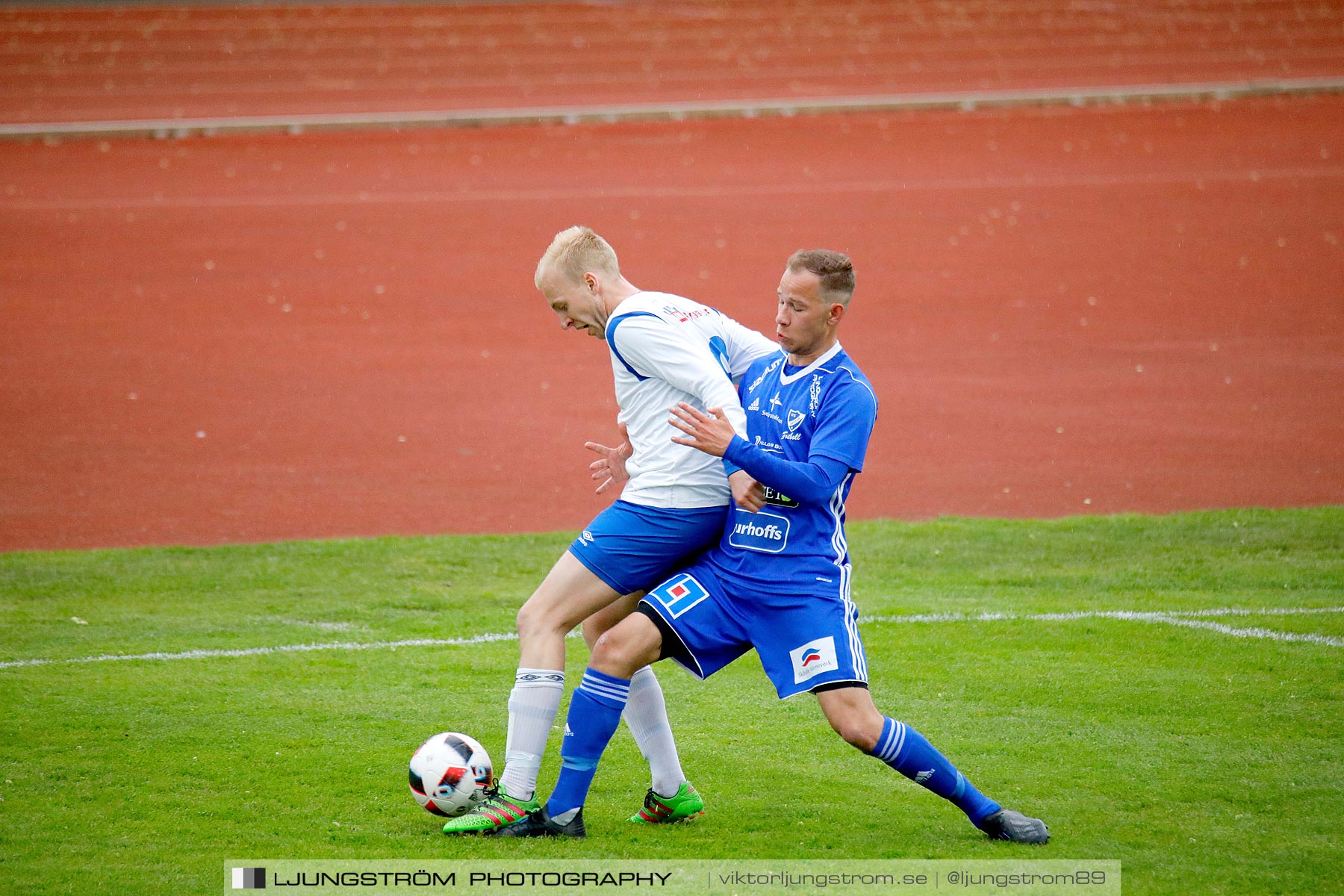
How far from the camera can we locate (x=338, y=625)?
7.27 meters

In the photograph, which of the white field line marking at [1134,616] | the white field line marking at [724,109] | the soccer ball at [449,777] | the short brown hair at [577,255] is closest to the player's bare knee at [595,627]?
the soccer ball at [449,777]

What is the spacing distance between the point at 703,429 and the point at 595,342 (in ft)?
37.6

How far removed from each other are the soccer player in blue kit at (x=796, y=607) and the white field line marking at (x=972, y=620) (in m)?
2.57

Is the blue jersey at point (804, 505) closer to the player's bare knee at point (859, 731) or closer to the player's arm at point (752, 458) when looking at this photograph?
the player's arm at point (752, 458)

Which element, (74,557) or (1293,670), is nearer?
(1293,670)

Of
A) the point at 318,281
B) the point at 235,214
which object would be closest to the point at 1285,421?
the point at 318,281

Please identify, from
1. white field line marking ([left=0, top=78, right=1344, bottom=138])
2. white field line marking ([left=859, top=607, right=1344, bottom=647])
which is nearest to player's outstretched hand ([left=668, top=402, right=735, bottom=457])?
white field line marking ([left=859, top=607, right=1344, bottom=647])

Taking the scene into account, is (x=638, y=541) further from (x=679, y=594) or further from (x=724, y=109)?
(x=724, y=109)

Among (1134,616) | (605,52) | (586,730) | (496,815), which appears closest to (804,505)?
(586,730)

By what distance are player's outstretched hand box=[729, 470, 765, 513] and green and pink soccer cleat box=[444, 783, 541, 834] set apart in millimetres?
1114

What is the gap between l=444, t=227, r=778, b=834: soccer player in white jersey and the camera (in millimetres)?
4426

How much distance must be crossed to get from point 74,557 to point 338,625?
7.68 ft

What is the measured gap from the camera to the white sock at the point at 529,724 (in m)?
4.43

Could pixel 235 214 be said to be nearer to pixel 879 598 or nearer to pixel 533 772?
pixel 879 598
